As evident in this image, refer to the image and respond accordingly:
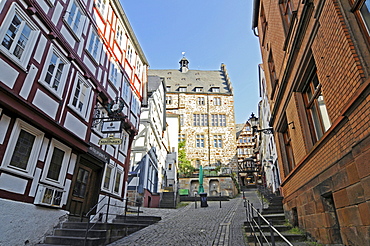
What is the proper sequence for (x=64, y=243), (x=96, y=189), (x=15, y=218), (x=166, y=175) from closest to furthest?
1. (x=15, y=218)
2. (x=64, y=243)
3. (x=96, y=189)
4. (x=166, y=175)

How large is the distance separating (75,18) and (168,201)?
50.4 ft

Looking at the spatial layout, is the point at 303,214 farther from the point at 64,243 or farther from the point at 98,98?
the point at 98,98

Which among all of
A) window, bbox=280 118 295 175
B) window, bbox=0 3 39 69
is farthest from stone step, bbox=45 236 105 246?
window, bbox=280 118 295 175

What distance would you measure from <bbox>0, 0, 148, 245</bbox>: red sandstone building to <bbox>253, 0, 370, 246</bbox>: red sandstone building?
704 cm

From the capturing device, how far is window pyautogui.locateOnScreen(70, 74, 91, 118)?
356 inches

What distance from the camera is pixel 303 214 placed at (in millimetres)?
6906

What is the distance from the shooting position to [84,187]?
31.6 ft

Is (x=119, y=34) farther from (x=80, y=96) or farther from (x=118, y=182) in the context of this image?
(x=118, y=182)

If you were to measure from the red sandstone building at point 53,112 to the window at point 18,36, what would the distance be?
0.02m

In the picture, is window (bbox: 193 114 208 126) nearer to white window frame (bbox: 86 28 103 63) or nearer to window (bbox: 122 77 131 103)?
window (bbox: 122 77 131 103)

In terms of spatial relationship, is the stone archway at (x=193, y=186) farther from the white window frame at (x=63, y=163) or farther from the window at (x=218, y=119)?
the white window frame at (x=63, y=163)

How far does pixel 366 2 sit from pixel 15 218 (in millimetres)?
8373

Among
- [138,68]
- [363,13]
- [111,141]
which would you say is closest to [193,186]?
[138,68]

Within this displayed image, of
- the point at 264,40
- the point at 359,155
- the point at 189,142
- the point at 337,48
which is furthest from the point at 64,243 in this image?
the point at 189,142
